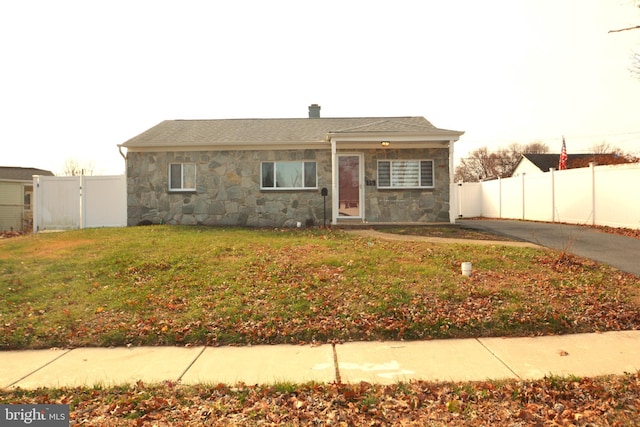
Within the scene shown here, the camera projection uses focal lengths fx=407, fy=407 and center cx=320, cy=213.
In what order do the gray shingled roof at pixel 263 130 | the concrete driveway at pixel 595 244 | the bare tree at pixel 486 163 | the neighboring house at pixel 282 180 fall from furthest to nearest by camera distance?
the bare tree at pixel 486 163, the neighboring house at pixel 282 180, the gray shingled roof at pixel 263 130, the concrete driveway at pixel 595 244

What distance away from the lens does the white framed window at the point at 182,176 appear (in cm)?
1522

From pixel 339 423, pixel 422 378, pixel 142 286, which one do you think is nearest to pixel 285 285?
pixel 142 286

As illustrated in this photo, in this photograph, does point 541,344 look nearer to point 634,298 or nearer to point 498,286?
point 498,286

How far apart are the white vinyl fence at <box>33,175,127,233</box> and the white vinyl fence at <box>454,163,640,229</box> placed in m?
17.1

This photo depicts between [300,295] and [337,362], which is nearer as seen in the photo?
[337,362]

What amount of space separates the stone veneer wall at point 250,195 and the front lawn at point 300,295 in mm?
5612

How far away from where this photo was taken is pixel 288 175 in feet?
49.4

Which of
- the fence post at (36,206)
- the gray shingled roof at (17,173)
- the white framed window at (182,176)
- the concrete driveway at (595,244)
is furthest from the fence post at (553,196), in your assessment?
the gray shingled roof at (17,173)

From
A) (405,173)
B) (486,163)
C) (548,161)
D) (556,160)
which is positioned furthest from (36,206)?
(486,163)

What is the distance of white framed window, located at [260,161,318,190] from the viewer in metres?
15.0

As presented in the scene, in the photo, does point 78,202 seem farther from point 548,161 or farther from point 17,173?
point 548,161

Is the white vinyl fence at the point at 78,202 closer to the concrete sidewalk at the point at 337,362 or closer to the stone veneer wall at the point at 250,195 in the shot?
the stone veneer wall at the point at 250,195

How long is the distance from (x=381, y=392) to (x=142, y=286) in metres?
4.80

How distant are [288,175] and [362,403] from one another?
12123 mm
